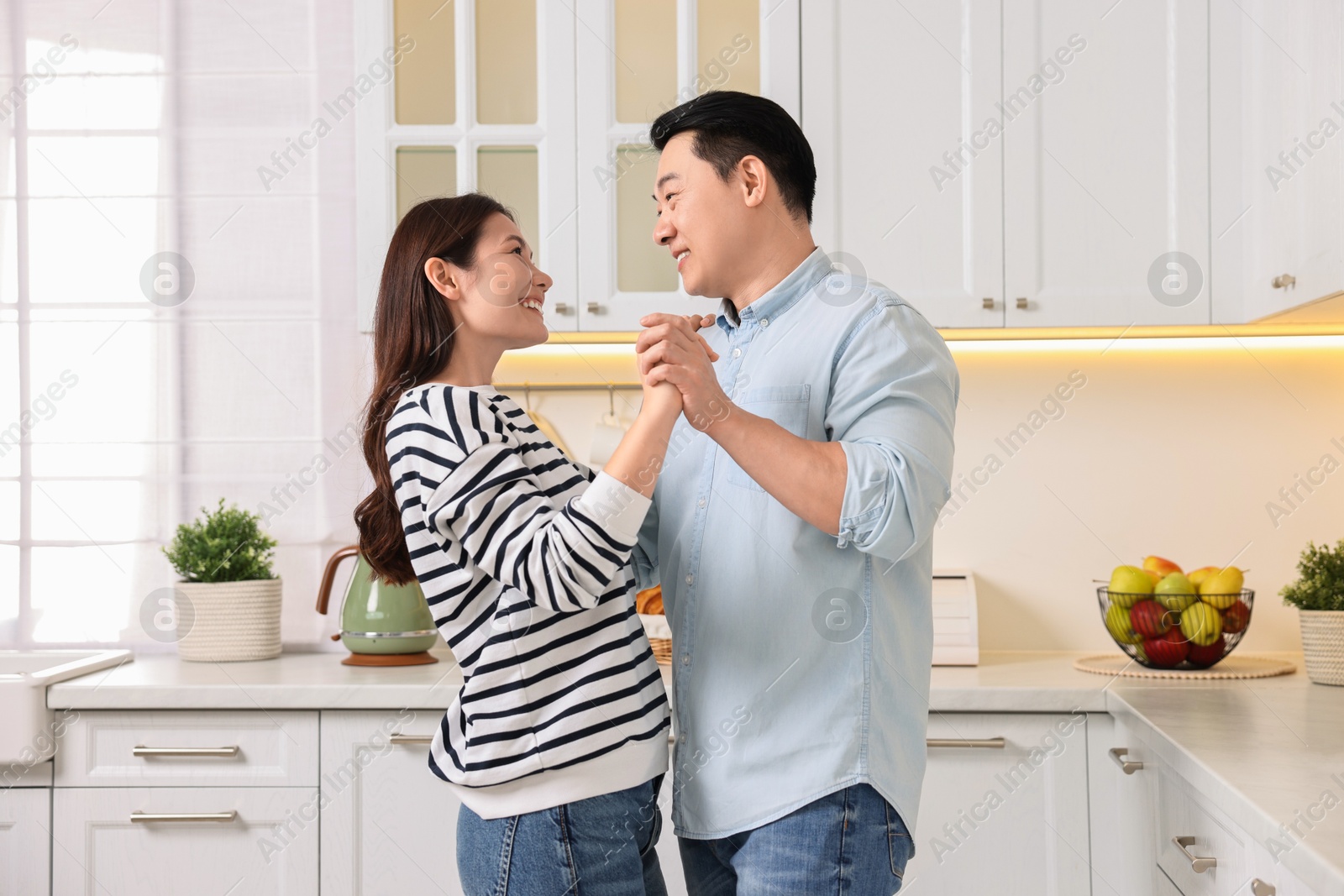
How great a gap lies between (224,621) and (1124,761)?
1685mm

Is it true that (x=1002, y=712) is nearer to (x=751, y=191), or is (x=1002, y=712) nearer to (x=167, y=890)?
(x=751, y=191)

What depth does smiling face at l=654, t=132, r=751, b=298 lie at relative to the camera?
1256 millimetres

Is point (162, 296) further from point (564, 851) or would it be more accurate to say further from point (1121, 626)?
point (1121, 626)

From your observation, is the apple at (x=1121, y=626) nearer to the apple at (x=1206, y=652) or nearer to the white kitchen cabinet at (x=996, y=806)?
the apple at (x=1206, y=652)

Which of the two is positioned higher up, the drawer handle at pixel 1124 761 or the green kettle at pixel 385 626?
the green kettle at pixel 385 626

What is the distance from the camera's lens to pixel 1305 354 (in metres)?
2.36

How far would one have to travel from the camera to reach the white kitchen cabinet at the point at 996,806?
1.88 metres

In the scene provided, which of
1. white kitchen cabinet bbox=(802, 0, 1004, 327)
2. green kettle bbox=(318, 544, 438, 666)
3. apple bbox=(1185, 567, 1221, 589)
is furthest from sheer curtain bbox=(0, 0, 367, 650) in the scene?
apple bbox=(1185, 567, 1221, 589)

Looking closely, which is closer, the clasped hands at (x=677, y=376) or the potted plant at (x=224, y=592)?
the clasped hands at (x=677, y=376)

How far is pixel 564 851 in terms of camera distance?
1.07m

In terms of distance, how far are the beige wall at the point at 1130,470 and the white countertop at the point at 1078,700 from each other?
142 mm

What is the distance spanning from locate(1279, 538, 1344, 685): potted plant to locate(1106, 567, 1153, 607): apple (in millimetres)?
232

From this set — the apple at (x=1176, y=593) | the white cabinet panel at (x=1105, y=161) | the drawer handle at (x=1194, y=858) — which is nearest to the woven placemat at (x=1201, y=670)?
the apple at (x=1176, y=593)

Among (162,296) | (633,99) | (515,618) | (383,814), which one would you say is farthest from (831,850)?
(162,296)
